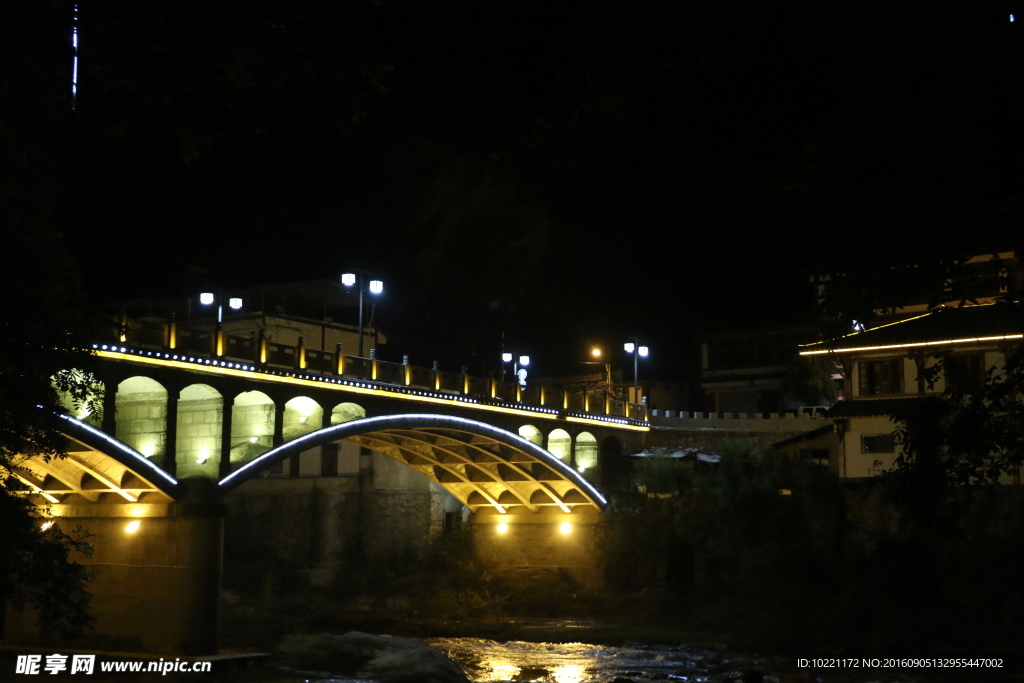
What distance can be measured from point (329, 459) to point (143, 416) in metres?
23.7

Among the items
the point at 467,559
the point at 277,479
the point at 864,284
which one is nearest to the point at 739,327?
the point at 467,559

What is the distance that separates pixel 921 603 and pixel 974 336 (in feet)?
28.7

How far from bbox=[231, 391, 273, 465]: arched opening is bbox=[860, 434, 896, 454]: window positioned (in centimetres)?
2125

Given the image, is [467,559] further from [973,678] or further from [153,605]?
[973,678]

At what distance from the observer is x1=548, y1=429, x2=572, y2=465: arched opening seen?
158ft

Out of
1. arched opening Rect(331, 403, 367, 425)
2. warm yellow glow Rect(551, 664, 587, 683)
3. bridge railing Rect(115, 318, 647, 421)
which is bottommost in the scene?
warm yellow glow Rect(551, 664, 587, 683)

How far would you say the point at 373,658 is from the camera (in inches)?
1294

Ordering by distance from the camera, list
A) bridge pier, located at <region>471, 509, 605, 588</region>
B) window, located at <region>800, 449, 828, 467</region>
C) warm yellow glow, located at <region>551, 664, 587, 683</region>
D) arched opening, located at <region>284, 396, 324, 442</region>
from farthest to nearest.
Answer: bridge pier, located at <region>471, 509, 605, 588</region>
window, located at <region>800, 449, 828, 467</region>
arched opening, located at <region>284, 396, 324, 442</region>
warm yellow glow, located at <region>551, 664, 587, 683</region>

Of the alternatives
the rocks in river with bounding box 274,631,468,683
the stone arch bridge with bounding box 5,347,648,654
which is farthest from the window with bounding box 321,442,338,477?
the rocks in river with bounding box 274,631,468,683

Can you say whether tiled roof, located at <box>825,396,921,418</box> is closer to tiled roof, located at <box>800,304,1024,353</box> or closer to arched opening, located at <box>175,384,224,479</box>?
tiled roof, located at <box>800,304,1024,353</box>

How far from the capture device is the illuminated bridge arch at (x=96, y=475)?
27422 mm

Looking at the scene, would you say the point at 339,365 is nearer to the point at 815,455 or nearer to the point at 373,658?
the point at 373,658

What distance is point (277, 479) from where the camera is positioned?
172 ft

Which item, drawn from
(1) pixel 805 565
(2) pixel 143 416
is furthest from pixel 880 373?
(2) pixel 143 416
